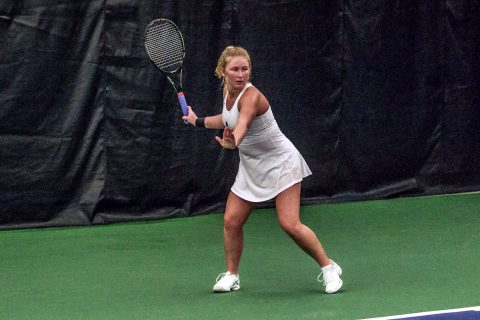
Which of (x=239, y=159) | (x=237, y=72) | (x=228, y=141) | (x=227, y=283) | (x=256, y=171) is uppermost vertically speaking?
(x=237, y=72)

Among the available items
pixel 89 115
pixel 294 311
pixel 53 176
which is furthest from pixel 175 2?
pixel 294 311

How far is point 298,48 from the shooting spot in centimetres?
979

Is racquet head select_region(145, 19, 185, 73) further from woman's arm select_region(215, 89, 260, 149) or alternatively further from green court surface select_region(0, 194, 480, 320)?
green court surface select_region(0, 194, 480, 320)

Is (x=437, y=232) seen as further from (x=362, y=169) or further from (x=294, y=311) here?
(x=294, y=311)

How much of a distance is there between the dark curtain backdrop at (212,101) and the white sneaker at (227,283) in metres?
2.76

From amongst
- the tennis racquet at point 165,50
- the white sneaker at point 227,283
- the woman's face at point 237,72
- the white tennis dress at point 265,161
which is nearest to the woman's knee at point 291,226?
the white tennis dress at point 265,161

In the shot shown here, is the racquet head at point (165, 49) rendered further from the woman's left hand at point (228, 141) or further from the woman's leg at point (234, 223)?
the woman's left hand at point (228, 141)

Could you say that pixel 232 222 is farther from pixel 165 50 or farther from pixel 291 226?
pixel 165 50

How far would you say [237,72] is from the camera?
246 inches

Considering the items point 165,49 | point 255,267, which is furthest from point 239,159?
point 165,49

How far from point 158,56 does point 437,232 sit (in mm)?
2857

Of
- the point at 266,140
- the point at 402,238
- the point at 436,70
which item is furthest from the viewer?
the point at 436,70

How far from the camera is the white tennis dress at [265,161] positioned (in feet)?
21.0

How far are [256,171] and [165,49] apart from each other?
1.00 m
